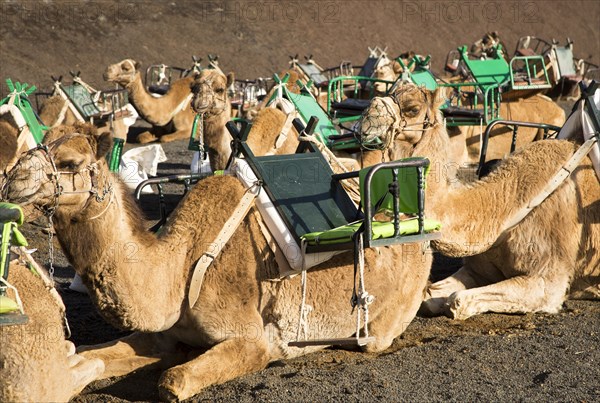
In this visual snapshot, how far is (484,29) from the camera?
126ft

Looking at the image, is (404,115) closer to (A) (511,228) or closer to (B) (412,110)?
(B) (412,110)

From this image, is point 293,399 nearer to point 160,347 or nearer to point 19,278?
point 160,347

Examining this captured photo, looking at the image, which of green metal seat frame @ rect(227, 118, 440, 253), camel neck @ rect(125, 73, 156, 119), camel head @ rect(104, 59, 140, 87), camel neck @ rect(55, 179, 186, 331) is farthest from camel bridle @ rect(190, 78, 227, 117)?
camel neck @ rect(125, 73, 156, 119)

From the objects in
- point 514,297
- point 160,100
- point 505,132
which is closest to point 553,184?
point 514,297

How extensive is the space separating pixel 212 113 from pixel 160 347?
3.61m

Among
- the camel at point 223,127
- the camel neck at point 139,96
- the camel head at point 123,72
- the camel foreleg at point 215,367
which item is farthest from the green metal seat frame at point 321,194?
the camel neck at point 139,96

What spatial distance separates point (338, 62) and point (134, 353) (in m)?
26.0

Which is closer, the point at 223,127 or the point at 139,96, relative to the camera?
the point at 223,127

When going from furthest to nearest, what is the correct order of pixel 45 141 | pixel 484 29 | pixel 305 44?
pixel 484 29 → pixel 305 44 → pixel 45 141

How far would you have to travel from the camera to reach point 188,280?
502 cm

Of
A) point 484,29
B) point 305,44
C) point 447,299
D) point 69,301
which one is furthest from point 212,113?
point 484,29

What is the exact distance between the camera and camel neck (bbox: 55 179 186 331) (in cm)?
457

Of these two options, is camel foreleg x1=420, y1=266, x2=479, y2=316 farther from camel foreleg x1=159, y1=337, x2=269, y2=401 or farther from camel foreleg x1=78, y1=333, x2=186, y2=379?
camel foreleg x1=78, y1=333, x2=186, y2=379

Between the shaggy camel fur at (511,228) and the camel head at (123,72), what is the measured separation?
6.99m
